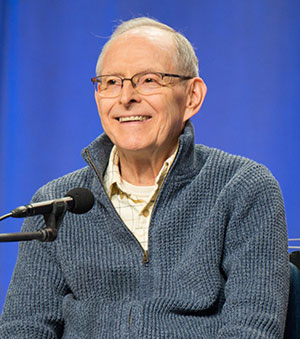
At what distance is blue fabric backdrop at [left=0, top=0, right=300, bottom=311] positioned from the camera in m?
3.10

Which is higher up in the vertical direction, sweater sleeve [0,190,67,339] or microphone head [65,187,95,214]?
microphone head [65,187,95,214]

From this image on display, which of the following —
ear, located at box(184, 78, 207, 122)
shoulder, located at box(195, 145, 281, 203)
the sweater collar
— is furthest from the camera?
ear, located at box(184, 78, 207, 122)

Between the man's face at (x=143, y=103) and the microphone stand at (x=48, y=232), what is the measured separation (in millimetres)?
579

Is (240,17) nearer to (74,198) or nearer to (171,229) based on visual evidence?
(171,229)

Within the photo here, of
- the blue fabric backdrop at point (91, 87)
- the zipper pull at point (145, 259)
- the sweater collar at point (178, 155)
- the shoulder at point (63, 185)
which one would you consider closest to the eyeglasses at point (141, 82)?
the sweater collar at point (178, 155)

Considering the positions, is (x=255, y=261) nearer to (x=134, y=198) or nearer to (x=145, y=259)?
(x=145, y=259)

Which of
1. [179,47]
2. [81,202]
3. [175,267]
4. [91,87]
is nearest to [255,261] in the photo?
[175,267]

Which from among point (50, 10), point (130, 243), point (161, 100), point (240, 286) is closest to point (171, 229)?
point (130, 243)

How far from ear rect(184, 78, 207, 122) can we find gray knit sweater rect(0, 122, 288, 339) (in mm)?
97

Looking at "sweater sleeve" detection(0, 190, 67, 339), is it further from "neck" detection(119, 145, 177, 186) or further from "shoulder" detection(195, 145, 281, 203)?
"shoulder" detection(195, 145, 281, 203)

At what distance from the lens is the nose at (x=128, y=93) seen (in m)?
1.92

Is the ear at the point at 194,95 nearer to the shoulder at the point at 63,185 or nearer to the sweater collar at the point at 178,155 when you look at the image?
the sweater collar at the point at 178,155

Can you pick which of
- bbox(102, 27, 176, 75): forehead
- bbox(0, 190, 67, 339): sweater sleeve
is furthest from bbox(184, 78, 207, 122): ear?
bbox(0, 190, 67, 339): sweater sleeve

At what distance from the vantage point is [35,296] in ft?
6.18
